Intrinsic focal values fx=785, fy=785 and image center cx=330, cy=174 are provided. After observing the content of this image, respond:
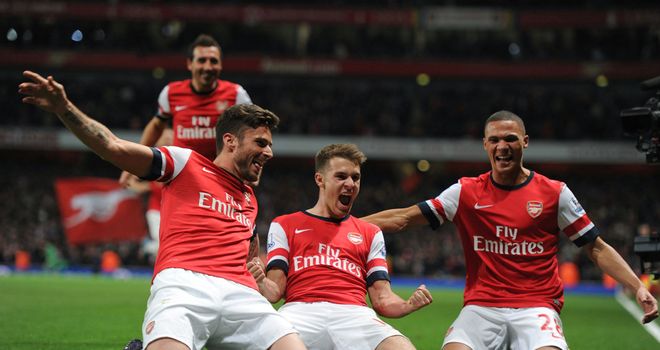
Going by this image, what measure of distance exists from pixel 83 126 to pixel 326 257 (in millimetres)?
2099

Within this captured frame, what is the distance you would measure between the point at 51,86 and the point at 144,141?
428 centimetres

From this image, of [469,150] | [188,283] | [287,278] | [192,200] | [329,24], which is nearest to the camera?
[188,283]

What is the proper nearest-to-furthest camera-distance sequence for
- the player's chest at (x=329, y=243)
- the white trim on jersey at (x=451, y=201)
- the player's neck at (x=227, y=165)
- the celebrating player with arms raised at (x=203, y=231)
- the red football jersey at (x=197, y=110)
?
1. the celebrating player with arms raised at (x=203, y=231)
2. the player's neck at (x=227, y=165)
3. the player's chest at (x=329, y=243)
4. the white trim on jersey at (x=451, y=201)
5. the red football jersey at (x=197, y=110)

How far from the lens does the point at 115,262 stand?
96.5ft

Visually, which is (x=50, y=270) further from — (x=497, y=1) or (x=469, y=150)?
(x=497, y=1)

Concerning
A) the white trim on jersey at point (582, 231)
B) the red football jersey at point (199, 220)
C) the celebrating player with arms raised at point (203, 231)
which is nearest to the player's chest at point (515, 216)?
the white trim on jersey at point (582, 231)

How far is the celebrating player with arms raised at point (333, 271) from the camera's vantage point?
5.27 meters

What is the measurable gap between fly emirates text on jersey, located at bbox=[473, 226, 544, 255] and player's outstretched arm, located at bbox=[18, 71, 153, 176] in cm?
273

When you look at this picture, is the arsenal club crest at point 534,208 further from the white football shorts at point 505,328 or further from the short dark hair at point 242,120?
the short dark hair at point 242,120

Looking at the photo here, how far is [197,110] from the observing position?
26.7 feet

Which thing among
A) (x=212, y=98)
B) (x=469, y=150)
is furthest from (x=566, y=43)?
(x=212, y=98)

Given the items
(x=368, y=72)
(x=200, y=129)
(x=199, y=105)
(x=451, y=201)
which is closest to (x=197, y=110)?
(x=199, y=105)

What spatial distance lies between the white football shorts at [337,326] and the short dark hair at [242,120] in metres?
1.29

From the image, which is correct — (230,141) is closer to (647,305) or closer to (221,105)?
(647,305)
